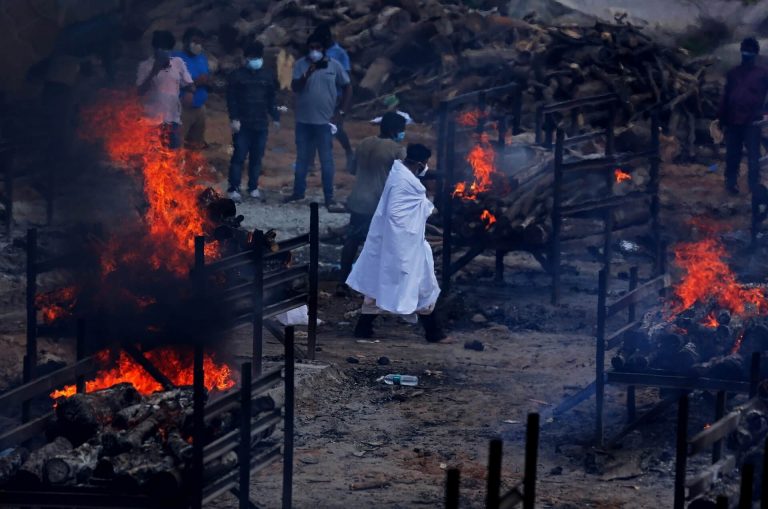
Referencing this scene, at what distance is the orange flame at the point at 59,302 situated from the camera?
32.4 feet

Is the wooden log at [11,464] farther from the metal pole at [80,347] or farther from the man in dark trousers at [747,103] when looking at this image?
the man in dark trousers at [747,103]

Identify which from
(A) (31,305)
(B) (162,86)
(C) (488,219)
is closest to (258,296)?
(A) (31,305)

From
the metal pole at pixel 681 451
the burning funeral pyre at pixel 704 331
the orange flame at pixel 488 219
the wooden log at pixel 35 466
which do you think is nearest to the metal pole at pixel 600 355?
the burning funeral pyre at pixel 704 331

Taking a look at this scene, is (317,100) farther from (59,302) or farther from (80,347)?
(80,347)

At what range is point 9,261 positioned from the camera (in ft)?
48.1

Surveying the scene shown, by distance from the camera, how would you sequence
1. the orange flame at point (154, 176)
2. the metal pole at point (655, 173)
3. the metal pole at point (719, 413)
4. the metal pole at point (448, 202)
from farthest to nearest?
the metal pole at point (655, 173)
the metal pole at point (448, 202)
the orange flame at point (154, 176)
the metal pole at point (719, 413)

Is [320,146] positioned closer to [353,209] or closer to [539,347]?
[353,209]

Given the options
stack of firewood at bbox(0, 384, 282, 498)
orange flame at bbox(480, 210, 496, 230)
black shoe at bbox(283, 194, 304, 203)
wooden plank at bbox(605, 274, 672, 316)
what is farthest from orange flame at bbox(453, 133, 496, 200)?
stack of firewood at bbox(0, 384, 282, 498)

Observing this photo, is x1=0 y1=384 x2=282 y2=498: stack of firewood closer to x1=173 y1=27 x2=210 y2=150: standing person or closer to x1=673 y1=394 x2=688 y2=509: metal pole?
x1=673 y1=394 x2=688 y2=509: metal pole

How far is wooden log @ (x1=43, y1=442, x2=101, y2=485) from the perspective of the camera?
24.4ft

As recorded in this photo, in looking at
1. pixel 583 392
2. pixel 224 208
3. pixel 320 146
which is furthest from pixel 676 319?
pixel 320 146

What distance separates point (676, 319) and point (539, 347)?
2693mm

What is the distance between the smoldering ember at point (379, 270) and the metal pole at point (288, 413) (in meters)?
0.03

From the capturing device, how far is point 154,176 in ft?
45.6
